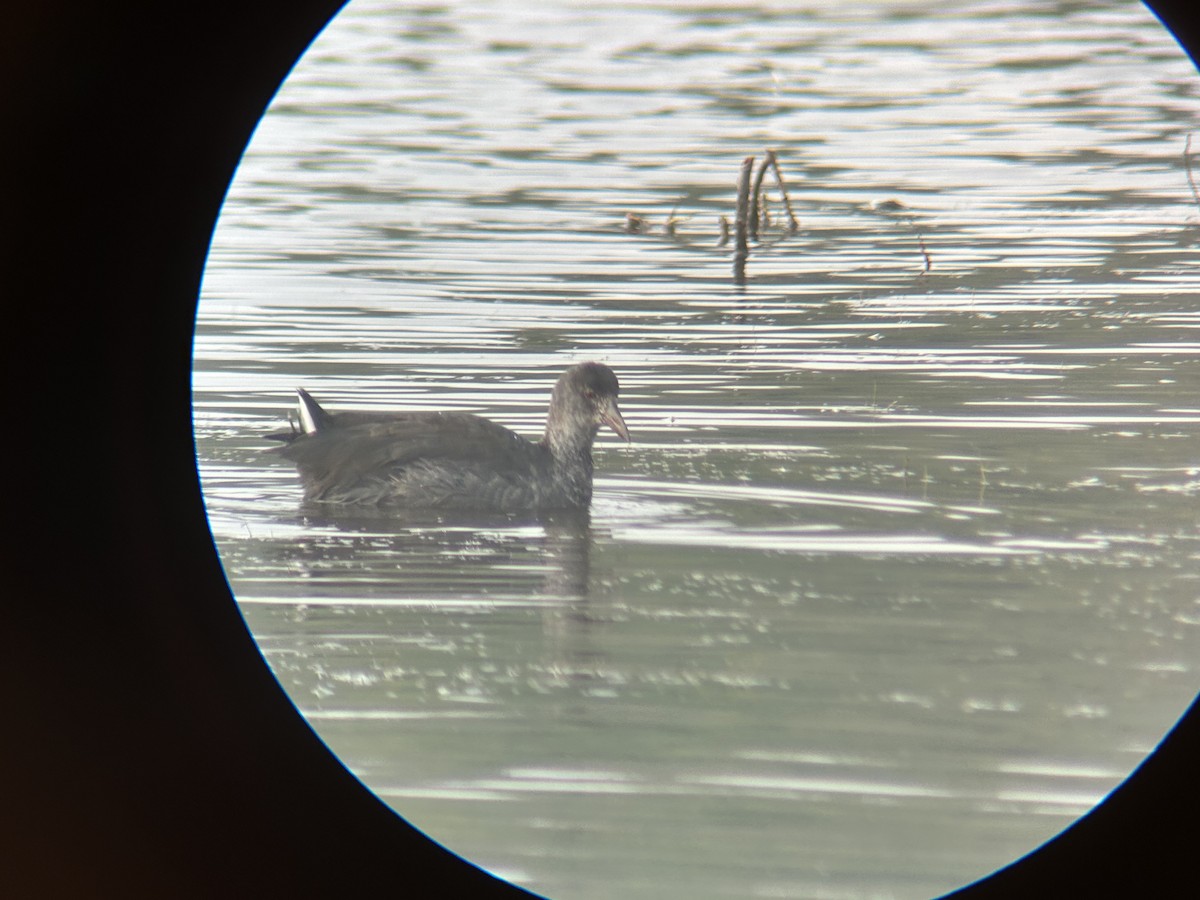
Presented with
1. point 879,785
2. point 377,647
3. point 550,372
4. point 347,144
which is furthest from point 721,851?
point 347,144

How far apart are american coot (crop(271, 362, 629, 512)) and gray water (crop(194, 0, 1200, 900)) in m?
0.15

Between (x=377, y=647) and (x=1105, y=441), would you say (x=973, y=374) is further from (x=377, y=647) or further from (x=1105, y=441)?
(x=377, y=647)

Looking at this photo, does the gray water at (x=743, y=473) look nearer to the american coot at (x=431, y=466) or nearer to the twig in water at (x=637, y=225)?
the twig in water at (x=637, y=225)

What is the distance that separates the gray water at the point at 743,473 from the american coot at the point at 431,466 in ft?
0.48

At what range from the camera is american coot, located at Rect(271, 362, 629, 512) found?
6.96 metres

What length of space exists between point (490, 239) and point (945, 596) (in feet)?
20.9

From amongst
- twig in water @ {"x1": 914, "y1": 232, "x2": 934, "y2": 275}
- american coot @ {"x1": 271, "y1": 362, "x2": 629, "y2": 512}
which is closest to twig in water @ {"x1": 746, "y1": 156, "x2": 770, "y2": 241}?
twig in water @ {"x1": 914, "y1": 232, "x2": 934, "y2": 275}

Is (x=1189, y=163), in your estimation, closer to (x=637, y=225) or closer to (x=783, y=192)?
(x=783, y=192)

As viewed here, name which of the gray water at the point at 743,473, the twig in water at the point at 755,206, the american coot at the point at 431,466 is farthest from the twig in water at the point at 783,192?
the american coot at the point at 431,466

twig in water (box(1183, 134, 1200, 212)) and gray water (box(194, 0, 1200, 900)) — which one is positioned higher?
twig in water (box(1183, 134, 1200, 212))

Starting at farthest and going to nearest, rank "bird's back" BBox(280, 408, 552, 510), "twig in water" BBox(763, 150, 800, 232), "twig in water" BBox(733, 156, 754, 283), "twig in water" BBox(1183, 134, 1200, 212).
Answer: "twig in water" BBox(1183, 134, 1200, 212)
"twig in water" BBox(763, 150, 800, 232)
"twig in water" BBox(733, 156, 754, 283)
"bird's back" BBox(280, 408, 552, 510)

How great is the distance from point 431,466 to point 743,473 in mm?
1134

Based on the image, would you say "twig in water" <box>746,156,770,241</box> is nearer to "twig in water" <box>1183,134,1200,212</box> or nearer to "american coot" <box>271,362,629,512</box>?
"twig in water" <box>1183,134,1200,212</box>

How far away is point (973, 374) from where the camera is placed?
835cm
